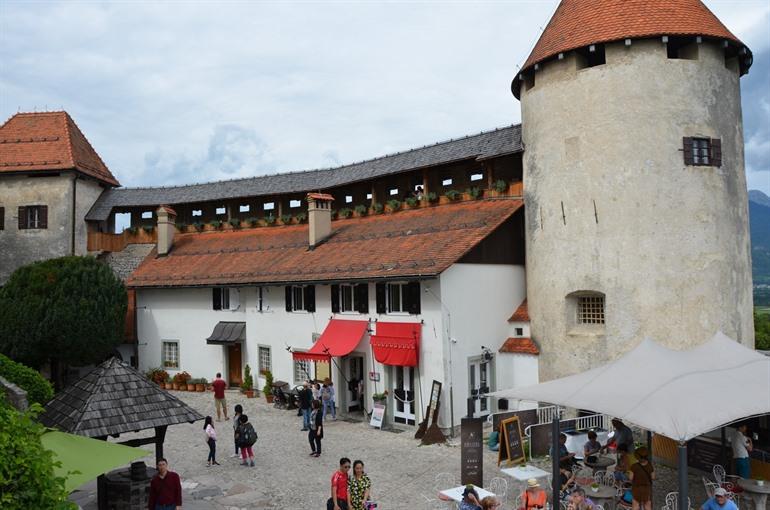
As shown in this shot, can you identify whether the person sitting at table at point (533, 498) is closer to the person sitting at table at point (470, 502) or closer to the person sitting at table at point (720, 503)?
the person sitting at table at point (470, 502)

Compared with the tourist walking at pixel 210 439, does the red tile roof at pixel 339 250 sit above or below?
above

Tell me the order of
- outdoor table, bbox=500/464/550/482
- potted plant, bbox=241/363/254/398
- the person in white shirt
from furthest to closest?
potted plant, bbox=241/363/254/398, the person in white shirt, outdoor table, bbox=500/464/550/482

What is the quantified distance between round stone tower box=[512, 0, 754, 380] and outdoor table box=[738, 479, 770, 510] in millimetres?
6382

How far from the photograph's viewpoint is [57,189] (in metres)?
31.0

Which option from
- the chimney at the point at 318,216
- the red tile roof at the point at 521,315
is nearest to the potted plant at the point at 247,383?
the chimney at the point at 318,216

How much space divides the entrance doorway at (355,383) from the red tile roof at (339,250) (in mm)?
2976

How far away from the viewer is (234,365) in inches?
1091

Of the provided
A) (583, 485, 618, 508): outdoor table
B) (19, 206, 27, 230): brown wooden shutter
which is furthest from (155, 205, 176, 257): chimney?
(583, 485, 618, 508): outdoor table

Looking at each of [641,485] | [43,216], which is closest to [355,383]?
[641,485]

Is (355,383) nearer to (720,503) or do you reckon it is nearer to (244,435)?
(244,435)

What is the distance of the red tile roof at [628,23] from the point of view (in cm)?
1788

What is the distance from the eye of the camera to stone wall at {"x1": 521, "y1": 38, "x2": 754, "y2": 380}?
1762cm

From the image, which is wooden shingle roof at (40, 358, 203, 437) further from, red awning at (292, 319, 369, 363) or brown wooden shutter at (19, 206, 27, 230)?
brown wooden shutter at (19, 206, 27, 230)

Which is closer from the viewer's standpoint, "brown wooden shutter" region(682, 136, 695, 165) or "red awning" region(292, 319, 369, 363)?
"brown wooden shutter" region(682, 136, 695, 165)
